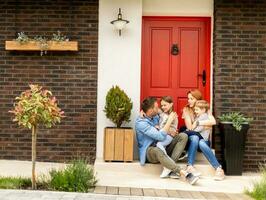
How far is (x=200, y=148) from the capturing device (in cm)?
802

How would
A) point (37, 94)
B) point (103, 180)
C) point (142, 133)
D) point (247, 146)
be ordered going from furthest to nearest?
point (247, 146) → point (142, 133) → point (103, 180) → point (37, 94)

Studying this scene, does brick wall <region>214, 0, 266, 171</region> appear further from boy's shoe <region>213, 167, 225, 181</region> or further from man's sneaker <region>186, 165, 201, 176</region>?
man's sneaker <region>186, 165, 201, 176</region>

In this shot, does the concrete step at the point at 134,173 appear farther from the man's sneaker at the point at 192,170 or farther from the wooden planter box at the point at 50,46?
the wooden planter box at the point at 50,46

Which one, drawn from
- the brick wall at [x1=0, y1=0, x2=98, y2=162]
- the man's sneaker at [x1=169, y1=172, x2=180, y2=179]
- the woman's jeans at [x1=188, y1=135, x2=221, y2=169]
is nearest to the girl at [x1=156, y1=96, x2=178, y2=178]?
the woman's jeans at [x1=188, y1=135, x2=221, y2=169]

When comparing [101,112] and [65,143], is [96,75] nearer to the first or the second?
[101,112]

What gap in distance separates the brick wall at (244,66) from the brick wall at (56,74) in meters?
2.24

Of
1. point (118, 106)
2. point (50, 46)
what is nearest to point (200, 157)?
point (118, 106)

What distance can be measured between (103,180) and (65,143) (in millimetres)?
1566

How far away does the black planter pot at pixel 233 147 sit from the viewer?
8250 mm

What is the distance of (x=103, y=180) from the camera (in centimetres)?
761

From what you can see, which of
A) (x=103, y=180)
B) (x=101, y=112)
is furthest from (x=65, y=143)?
(x=103, y=180)

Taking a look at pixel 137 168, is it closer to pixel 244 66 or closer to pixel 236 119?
pixel 236 119

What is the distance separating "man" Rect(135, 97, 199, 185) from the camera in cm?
770

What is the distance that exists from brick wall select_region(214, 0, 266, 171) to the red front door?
472 millimetres
